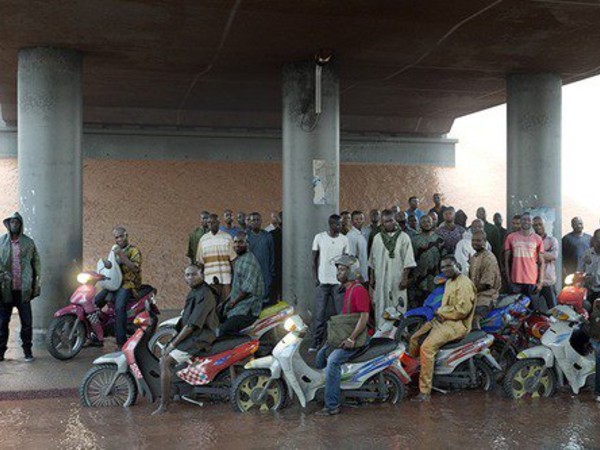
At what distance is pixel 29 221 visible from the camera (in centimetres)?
1031

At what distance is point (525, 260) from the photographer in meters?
9.96

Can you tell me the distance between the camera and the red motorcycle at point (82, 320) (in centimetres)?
925

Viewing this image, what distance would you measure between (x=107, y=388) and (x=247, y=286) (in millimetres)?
1963

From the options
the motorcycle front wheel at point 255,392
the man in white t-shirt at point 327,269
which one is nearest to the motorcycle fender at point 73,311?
the man in white t-shirt at point 327,269

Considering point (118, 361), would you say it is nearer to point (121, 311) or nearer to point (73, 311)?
point (73, 311)

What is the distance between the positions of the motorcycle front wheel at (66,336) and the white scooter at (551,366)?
556 centimetres

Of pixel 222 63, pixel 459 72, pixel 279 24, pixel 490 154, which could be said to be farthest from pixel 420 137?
pixel 279 24

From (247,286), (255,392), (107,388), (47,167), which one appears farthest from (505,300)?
(47,167)

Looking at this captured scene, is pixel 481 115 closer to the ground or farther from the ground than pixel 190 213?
farther from the ground

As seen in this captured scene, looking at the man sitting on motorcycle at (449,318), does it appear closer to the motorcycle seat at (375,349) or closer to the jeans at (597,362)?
the motorcycle seat at (375,349)

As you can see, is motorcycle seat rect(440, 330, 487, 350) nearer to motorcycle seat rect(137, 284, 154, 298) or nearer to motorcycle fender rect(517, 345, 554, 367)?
motorcycle fender rect(517, 345, 554, 367)

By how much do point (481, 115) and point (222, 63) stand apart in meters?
11.8

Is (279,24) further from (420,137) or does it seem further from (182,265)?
(420,137)

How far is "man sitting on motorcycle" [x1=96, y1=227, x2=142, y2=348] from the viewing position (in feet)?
32.0
